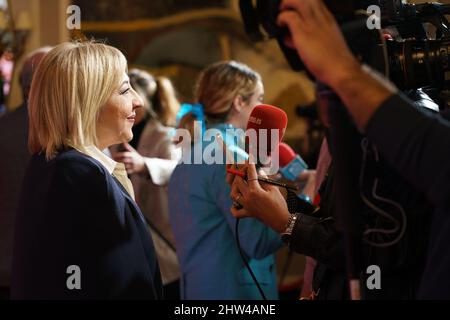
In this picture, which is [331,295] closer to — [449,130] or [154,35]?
[449,130]

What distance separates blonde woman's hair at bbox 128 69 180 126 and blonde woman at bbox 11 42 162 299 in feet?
6.78

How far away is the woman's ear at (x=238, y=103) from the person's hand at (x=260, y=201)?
2.89 ft

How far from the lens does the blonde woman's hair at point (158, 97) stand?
3.92 m

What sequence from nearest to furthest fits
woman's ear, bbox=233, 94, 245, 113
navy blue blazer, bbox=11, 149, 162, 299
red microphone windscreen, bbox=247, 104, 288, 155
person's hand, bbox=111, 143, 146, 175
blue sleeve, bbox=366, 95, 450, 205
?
blue sleeve, bbox=366, 95, 450, 205, navy blue blazer, bbox=11, 149, 162, 299, red microphone windscreen, bbox=247, 104, 288, 155, woman's ear, bbox=233, 94, 245, 113, person's hand, bbox=111, 143, 146, 175

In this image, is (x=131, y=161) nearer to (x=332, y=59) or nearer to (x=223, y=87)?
(x=223, y=87)

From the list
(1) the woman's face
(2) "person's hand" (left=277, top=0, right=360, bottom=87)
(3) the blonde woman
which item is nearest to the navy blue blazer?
(3) the blonde woman

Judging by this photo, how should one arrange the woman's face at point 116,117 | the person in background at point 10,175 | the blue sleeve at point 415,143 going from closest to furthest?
1. the blue sleeve at point 415,143
2. the woman's face at point 116,117
3. the person in background at point 10,175

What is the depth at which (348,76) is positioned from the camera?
124cm

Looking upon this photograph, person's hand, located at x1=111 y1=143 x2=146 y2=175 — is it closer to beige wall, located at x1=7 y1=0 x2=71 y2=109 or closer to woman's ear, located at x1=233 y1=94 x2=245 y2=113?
woman's ear, located at x1=233 y1=94 x2=245 y2=113

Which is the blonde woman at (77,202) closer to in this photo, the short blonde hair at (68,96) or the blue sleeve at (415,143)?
the short blonde hair at (68,96)

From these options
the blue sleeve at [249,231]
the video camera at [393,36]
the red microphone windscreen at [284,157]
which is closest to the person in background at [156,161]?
the red microphone windscreen at [284,157]

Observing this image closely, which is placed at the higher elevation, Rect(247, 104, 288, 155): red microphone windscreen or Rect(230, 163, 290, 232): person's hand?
Rect(247, 104, 288, 155): red microphone windscreen

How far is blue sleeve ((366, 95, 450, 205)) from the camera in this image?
1.20m

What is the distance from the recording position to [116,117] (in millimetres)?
1867
